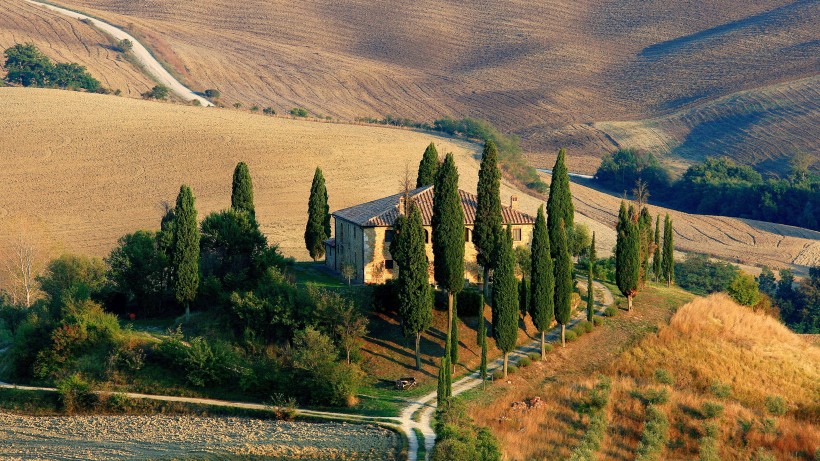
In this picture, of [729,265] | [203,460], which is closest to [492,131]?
[729,265]

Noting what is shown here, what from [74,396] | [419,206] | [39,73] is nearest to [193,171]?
[419,206]

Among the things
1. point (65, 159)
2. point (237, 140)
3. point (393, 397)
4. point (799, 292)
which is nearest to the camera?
point (393, 397)

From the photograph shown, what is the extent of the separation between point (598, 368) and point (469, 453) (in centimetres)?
1772

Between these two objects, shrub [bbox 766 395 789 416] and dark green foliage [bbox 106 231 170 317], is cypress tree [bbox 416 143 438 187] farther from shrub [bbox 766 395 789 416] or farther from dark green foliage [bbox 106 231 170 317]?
shrub [bbox 766 395 789 416]

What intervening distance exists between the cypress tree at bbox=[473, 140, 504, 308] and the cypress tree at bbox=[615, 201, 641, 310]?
779 cm

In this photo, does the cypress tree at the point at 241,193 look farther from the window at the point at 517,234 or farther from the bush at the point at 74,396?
the bush at the point at 74,396

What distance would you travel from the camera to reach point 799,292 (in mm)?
90250

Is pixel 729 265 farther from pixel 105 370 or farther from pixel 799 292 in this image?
pixel 105 370

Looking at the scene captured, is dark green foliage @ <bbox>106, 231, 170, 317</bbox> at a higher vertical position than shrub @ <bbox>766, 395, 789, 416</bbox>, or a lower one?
higher

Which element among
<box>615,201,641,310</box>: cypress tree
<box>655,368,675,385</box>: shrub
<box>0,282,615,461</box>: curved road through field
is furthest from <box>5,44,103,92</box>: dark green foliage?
<box>655,368,675,385</box>: shrub

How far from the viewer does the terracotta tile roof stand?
201 feet

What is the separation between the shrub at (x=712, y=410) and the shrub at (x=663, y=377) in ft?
18.2

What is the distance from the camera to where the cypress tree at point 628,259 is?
204ft

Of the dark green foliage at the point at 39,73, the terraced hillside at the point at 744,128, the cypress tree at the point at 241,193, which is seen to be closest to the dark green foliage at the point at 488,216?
the cypress tree at the point at 241,193
